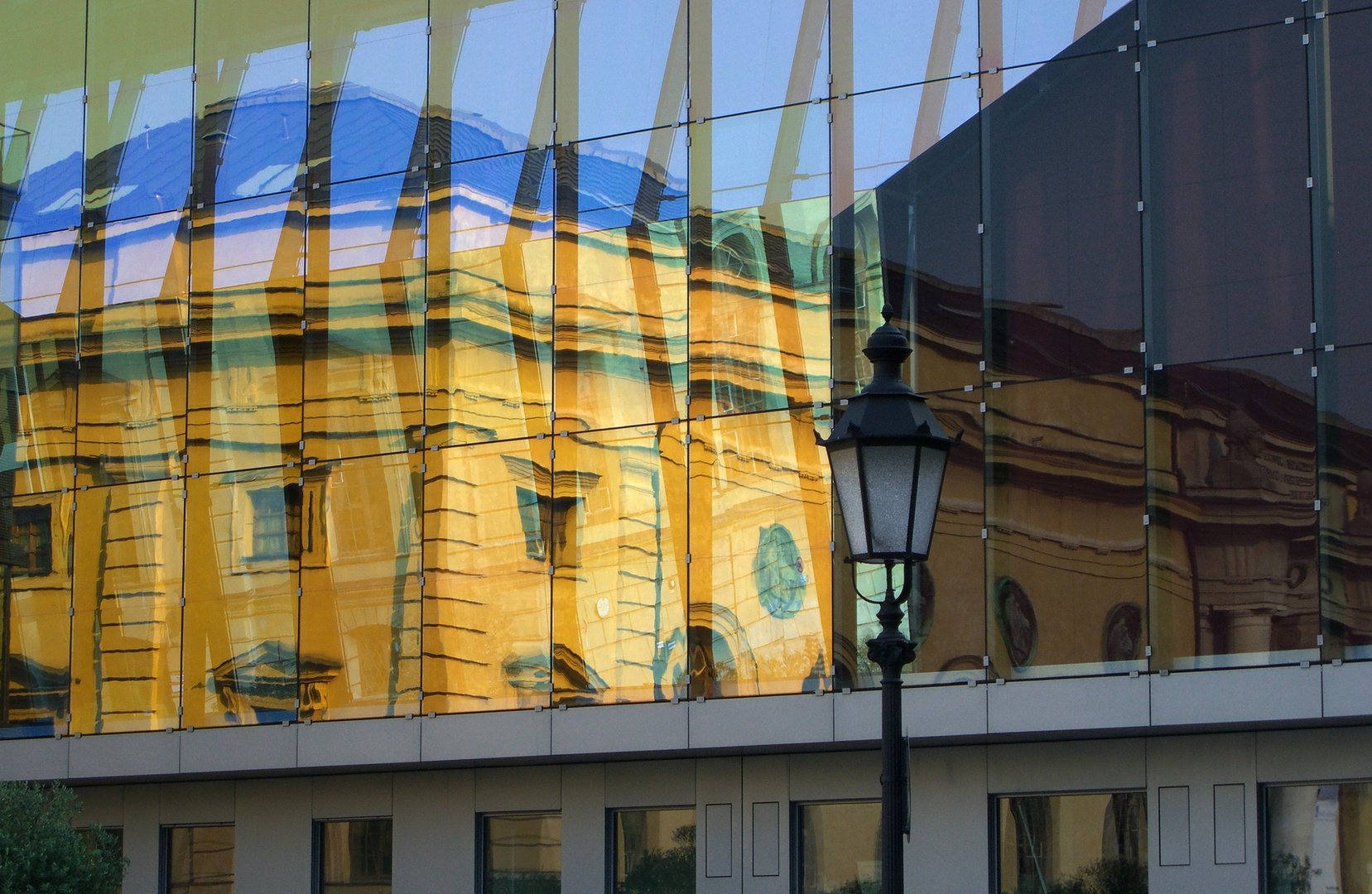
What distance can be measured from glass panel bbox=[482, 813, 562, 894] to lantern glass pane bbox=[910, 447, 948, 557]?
44.5 feet

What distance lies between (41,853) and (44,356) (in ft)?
29.5

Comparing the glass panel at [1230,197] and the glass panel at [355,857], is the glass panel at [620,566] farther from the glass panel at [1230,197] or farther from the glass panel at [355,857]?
the glass panel at [1230,197]

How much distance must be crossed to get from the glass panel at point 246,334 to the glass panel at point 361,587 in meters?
1.02

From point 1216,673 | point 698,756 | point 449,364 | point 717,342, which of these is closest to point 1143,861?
point 1216,673

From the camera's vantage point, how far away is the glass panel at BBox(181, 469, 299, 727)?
73.0 feet

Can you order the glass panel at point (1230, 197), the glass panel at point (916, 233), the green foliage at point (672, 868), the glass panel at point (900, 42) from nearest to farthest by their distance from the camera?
the glass panel at point (1230, 197) → the glass panel at point (916, 233) → the glass panel at point (900, 42) → the green foliage at point (672, 868)

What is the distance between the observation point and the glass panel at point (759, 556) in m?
19.2

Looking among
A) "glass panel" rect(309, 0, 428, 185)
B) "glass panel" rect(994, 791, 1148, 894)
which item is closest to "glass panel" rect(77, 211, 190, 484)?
"glass panel" rect(309, 0, 428, 185)

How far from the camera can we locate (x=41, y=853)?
59.0ft

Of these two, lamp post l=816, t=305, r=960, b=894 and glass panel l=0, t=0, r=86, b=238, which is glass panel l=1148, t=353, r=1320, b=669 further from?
glass panel l=0, t=0, r=86, b=238

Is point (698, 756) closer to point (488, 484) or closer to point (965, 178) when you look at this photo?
point (488, 484)

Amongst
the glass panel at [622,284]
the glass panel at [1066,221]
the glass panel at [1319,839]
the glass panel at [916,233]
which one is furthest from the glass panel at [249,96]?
the glass panel at [1319,839]

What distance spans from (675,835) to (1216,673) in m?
6.87

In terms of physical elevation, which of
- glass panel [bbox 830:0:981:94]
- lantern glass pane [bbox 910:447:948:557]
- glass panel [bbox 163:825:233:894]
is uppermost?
glass panel [bbox 830:0:981:94]
